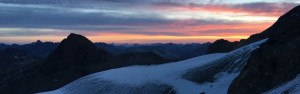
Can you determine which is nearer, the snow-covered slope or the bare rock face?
the bare rock face

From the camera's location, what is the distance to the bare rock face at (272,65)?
53.9 m

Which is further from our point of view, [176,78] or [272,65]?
[176,78]

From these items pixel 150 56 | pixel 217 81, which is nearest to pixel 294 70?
pixel 217 81

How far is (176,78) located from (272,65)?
35.2 m

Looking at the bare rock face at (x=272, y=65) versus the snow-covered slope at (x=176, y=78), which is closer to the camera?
the bare rock face at (x=272, y=65)

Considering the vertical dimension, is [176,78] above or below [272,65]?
below

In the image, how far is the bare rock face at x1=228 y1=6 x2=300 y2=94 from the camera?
53.9 meters

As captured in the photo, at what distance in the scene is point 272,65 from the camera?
5856cm

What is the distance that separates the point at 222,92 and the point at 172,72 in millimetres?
24418

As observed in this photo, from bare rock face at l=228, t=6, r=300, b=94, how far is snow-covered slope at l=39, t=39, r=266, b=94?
451 inches

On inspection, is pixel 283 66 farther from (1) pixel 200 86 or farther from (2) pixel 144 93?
(2) pixel 144 93

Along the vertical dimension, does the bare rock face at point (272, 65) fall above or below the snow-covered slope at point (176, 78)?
above

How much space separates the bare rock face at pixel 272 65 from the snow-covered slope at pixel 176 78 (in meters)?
11.5

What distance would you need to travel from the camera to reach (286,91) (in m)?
41.9
